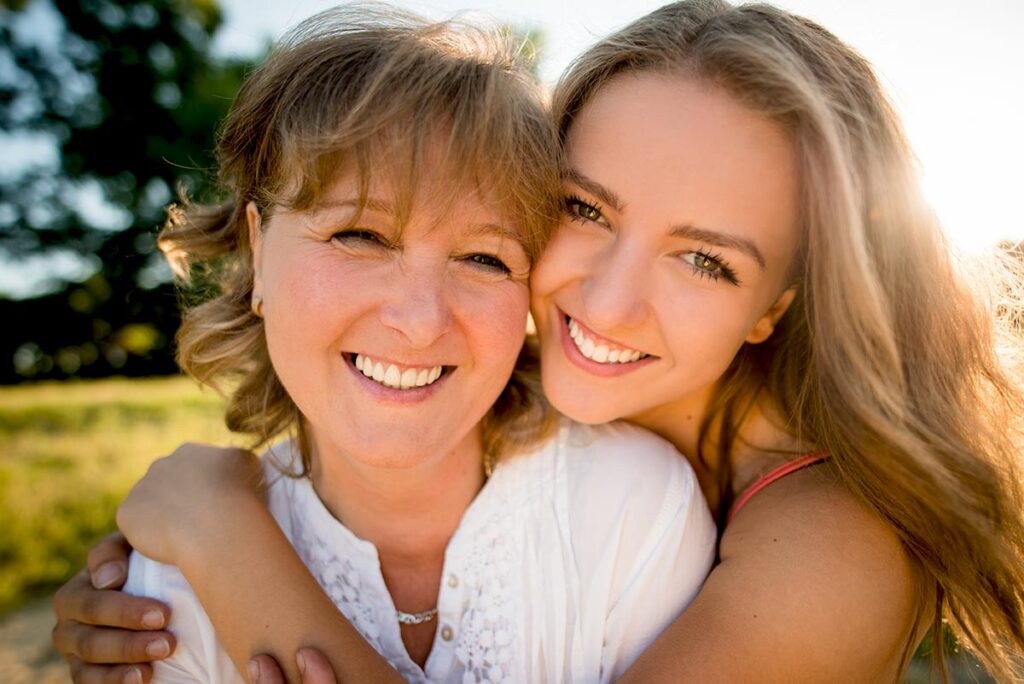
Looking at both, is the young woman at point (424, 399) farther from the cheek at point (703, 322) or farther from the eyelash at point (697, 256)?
the cheek at point (703, 322)

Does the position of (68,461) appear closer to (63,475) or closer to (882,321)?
(63,475)

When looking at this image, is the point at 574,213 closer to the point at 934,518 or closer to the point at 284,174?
the point at 284,174

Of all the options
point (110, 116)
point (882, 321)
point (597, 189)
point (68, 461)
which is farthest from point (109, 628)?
point (110, 116)

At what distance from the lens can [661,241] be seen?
2014 mm

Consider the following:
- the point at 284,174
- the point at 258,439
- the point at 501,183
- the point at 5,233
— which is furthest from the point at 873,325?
the point at 5,233

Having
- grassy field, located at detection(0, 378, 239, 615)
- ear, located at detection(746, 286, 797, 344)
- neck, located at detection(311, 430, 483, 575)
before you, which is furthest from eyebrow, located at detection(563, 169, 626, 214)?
grassy field, located at detection(0, 378, 239, 615)

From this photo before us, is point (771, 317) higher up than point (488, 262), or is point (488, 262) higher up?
point (488, 262)

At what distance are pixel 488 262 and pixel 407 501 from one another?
31.2 inches

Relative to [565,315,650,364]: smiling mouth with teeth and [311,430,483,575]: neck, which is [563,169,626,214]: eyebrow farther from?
[311,430,483,575]: neck

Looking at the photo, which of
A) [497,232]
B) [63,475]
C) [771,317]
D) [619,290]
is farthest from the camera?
[63,475]

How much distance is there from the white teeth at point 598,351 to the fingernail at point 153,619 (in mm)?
1401

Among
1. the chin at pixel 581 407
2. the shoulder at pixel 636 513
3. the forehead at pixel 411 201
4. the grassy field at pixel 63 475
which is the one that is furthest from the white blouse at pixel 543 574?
the grassy field at pixel 63 475

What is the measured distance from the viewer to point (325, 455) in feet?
7.68

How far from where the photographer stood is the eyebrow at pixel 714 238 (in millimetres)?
1961
